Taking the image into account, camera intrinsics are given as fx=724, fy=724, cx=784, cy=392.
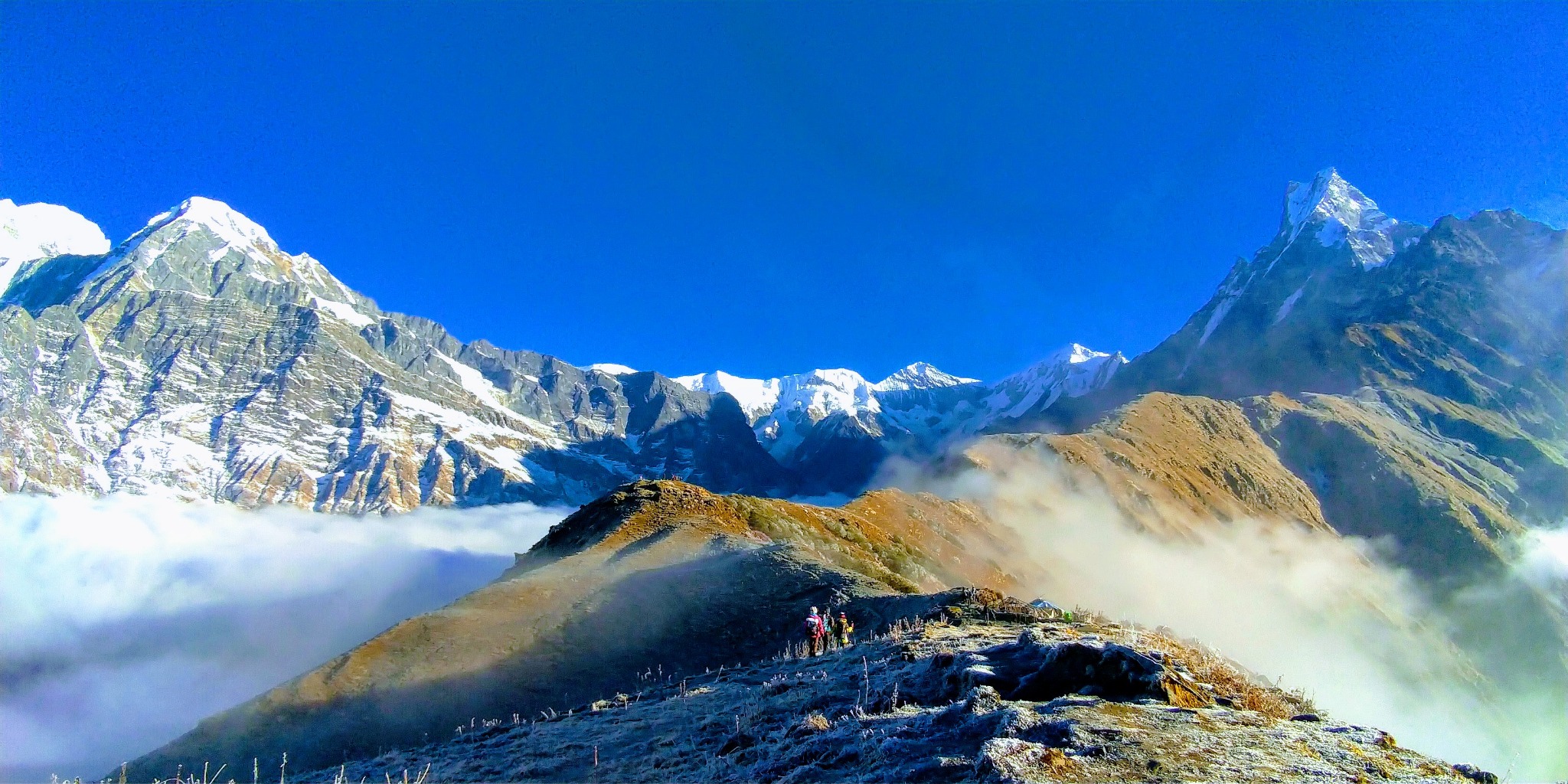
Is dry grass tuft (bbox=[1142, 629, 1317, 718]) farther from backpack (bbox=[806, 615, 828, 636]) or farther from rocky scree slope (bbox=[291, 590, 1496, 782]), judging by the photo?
backpack (bbox=[806, 615, 828, 636])

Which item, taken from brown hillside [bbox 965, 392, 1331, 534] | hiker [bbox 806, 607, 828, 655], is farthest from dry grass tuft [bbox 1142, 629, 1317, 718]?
brown hillside [bbox 965, 392, 1331, 534]

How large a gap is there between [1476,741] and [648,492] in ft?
443

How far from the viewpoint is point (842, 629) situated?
79.4ft

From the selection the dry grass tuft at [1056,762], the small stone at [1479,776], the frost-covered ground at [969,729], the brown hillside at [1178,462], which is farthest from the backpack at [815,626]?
the brown hillside at [1178,462]

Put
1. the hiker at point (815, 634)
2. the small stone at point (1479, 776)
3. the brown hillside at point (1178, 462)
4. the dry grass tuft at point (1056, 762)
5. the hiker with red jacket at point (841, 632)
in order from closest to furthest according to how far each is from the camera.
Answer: the dry grass tuft at point (1056, 762) < the small stone at point (1479, 776) < the hiker at point (815, 634) < the hiker with red jacket at point (841, 632) < the brown hillside at point (1178, 462)

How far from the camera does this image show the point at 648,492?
167 ft

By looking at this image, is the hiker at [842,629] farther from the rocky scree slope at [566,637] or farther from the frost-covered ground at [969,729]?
the frost-covered ground at [969,729]

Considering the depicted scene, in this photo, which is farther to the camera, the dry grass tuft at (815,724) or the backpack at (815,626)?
the backpack at (815,626)

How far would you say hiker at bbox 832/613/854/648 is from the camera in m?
21.4

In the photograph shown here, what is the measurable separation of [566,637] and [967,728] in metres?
26.8

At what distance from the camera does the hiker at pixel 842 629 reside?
842 inches

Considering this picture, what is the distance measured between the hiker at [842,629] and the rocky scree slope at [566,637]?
1.98 m

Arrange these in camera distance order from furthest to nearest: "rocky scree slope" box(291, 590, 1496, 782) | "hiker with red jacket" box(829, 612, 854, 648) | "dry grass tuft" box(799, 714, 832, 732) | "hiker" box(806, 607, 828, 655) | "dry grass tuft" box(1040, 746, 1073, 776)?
1. "hiker with red jacket" box(829, 612, 854, 648)
2. "hiker" box(806, 607, 828, 655)
3. "dry grass tuft" box(799, 714, 832, 732)
4. "rocky scree slope" box(291, 590, 1496, 782)
5. "dry grass tuft" box(1040, 746, 1073, 776)

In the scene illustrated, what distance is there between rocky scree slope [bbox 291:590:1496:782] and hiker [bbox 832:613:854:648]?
386 cm
